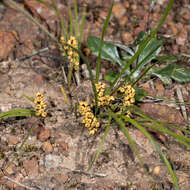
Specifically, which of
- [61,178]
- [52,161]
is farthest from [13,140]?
[61,178]

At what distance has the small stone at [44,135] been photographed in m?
1.69

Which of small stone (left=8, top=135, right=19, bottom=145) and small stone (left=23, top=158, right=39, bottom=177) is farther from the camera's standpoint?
small stone (left=8, top=135, right=19, bottom=145)

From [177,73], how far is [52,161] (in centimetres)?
128

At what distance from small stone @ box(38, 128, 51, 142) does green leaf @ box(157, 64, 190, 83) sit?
1051 mm

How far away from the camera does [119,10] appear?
262cm

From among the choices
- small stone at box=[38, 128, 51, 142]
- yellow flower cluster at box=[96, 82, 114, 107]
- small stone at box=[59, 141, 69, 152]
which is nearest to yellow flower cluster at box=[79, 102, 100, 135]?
yellow flower cluster at box=[96, 82, 114, 107]

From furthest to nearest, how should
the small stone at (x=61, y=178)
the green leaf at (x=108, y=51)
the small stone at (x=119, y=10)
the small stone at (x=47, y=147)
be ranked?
the small stone at (x=119, y=10) → the green leaf at (x=108, y=51) → the small stone at (x=47, y=147) → the small stone at (x=61, y=178)

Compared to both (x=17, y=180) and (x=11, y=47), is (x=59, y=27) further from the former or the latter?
(x=17, y=180)

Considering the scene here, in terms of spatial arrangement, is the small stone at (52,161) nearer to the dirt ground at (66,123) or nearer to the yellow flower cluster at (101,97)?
the dirt ground at (66,123)

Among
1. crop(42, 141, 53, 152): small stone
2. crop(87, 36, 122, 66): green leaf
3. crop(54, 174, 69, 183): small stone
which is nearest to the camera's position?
crop(54, 174, 69, 183): small stone

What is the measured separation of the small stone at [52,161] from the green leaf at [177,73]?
1.10m

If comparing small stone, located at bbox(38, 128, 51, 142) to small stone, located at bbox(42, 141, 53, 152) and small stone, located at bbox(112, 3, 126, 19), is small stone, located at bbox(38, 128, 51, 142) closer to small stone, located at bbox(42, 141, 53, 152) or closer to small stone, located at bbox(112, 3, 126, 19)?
small stone, located at bbox(42, 141, 53, 152)

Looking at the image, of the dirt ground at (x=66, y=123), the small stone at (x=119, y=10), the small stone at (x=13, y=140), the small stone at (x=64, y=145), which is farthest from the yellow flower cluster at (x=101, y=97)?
the small stone at (x=119, y=10)

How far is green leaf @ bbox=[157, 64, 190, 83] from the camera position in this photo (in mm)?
1964
